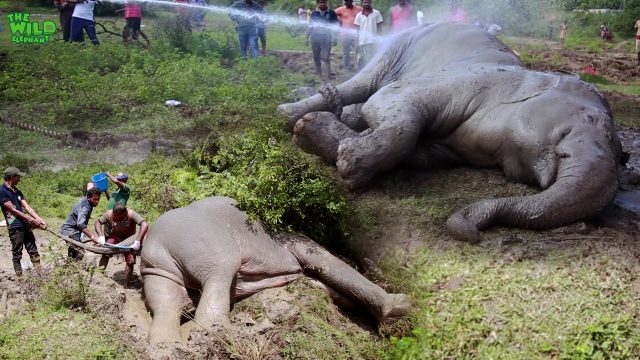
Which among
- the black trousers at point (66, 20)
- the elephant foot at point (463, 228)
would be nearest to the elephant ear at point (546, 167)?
the elephant foot at point (463, 228)

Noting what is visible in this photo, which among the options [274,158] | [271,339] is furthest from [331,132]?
[271,339]

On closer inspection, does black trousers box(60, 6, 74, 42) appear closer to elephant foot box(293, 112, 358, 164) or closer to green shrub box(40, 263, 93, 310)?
elephant foot box(293, 112, 358, 164)

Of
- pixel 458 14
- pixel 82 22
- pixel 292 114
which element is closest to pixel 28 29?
pixel 82 22

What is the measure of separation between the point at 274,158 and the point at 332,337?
6.89 ft

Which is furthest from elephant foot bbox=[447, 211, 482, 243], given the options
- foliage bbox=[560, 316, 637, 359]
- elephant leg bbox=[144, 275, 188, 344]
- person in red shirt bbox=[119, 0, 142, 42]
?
person in red shirt bbox=[119, 0, 142, 42]

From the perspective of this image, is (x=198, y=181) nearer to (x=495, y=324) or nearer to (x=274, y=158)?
(x=274, y=158)

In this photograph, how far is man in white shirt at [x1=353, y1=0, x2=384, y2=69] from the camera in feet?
43.7

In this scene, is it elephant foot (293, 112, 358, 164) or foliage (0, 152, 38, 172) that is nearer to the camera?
elephant foot (293, 112, 358, 164)

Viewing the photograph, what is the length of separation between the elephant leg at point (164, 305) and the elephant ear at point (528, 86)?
11.2ft

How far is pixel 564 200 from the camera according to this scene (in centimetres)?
539

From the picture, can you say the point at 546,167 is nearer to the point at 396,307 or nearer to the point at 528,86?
the point at 528,86

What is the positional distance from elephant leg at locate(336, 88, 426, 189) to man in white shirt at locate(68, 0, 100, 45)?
11542 mm

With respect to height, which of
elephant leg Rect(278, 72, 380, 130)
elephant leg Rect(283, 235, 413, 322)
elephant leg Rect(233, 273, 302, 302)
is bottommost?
elephant leg Rect(233, 273, 302, 302)

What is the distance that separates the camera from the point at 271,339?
4.69 metres
